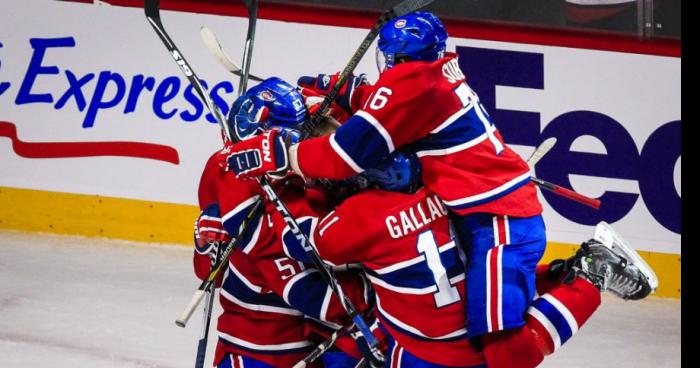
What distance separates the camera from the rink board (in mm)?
4734

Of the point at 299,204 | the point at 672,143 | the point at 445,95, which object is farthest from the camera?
the point at 672,143

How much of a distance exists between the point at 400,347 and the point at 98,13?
8.90 feet

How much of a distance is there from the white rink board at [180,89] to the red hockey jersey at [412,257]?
227cm

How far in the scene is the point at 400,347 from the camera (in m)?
2.62

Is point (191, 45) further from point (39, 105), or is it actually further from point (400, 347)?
point (400, 347)

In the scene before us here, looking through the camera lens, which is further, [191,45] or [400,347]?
[191,45]

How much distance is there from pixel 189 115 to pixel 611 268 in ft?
8.25

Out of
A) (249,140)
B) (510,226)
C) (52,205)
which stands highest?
(249,140)

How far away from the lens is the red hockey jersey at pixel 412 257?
248 cm

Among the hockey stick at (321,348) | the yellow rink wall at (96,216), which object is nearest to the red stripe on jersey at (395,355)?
the hockey stick at (321,348)

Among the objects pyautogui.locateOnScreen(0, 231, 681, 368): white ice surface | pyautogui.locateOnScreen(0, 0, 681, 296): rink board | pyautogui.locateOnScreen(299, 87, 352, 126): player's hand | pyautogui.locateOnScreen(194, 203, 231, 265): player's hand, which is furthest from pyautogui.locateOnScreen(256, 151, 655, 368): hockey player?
pyautogui.locateOnScreen(0, 0, 681, 296): rink board

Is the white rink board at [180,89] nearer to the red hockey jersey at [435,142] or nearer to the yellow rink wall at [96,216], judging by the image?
the yellow rink wall at [96,216]

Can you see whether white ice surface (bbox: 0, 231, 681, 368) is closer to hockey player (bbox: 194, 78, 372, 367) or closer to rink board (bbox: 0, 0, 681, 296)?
rink board (bbox: 0, 0, 681, 296)

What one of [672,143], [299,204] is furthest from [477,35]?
[299,204]
